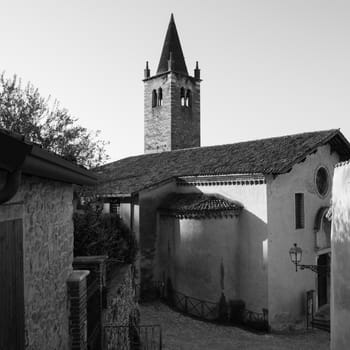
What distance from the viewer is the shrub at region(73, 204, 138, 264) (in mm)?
12141

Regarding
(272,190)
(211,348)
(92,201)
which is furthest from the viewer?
(92,201)

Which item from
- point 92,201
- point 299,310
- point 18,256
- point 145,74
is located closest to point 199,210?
point 92,201

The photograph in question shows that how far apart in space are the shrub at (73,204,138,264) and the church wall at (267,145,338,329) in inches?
231

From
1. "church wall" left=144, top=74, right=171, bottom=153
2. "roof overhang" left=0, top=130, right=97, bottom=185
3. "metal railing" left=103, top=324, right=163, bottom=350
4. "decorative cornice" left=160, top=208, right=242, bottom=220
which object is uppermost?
"church wall" left=144, top=74, right=171, bottom=153

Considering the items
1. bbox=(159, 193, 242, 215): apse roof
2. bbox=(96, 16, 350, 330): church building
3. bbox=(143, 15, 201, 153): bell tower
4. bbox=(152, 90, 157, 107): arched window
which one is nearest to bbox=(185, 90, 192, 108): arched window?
bbox=(143, 15, 201, 153): bell tower

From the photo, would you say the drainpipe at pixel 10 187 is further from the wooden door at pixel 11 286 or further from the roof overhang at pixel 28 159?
the wooden door at pixel 11 286

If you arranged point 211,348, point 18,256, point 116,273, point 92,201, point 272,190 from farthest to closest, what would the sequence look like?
point 92,201 < point 272,190 < point 211,348 < point 116,273 < point 18,256

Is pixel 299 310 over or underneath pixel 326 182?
underneath

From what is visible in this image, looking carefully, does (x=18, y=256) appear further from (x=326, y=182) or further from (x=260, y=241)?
(x=326, y=182)

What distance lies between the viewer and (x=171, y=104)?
1185 inches

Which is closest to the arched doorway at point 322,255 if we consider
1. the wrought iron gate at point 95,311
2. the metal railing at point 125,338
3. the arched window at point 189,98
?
the metal railing at point 125,338

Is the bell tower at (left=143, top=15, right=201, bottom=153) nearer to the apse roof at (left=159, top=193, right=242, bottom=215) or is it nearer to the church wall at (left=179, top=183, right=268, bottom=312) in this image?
the apse roof at (left=159, top=193, right=242, bottom=215)

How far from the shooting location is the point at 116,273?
1077 centimetres

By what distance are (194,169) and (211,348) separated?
8740 millimetres
